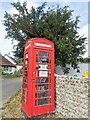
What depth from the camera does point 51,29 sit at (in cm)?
1270

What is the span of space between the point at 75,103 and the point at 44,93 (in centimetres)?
132

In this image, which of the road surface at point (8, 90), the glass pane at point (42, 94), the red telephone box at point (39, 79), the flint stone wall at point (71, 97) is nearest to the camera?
the flint stone wall at point (71, 97)

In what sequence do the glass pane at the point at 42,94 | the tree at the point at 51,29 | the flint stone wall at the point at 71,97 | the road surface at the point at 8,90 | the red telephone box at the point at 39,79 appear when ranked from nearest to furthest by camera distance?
the flint stone wall at the point at 71,97
the red telephone box at the point at 39,79
the glass pane at the point at 42,94
the road surface at the point at 8,90
the tree at the point at 51,29

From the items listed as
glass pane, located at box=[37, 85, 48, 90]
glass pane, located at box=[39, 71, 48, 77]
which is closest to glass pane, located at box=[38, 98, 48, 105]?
glass pane, located at box=[37, 85, 48, 90]

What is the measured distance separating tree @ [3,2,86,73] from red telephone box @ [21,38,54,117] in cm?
564

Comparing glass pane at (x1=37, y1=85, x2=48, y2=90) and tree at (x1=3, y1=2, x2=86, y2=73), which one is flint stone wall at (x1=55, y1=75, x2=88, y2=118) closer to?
glass pane at (x1=37, y1=85, x2=48, y2=90)

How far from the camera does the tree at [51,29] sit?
12430mm

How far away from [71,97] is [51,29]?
8.28m

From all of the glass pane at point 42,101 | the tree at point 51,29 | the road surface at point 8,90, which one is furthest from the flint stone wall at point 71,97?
the tree at point 51,29

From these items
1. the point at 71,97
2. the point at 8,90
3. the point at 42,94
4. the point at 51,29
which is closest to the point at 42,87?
the point at 42,94

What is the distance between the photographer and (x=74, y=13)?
14.2m

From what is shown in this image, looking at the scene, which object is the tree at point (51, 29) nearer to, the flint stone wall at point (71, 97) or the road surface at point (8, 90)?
the road surface at point (8, 90)

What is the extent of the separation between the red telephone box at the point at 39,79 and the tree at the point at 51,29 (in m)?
5.64

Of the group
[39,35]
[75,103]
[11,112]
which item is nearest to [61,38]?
[39,35]
